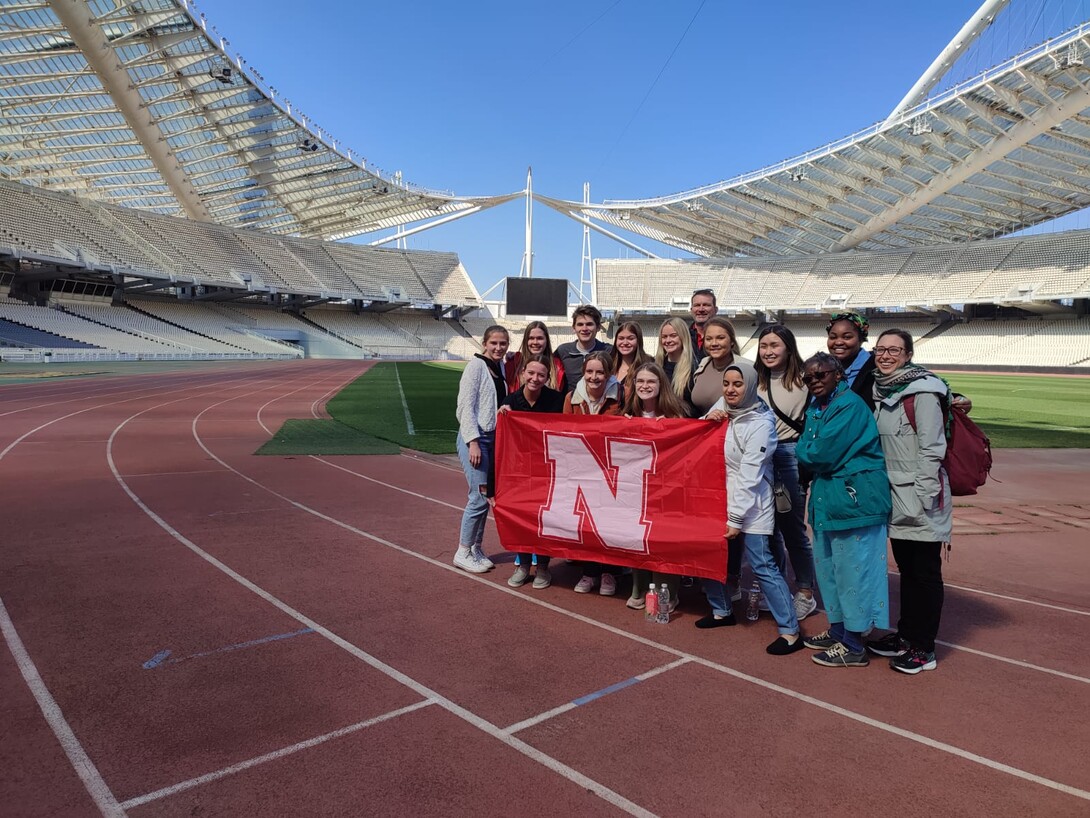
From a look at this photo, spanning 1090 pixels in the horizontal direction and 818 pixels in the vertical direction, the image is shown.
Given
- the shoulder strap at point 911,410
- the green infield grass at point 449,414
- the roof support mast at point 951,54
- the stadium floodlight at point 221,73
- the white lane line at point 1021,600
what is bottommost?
the white lane line at point 1021,600

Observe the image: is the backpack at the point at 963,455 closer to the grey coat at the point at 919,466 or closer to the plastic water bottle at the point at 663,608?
the grey coat at the point at 919,466

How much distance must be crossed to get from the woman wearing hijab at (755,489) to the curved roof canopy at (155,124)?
115ft

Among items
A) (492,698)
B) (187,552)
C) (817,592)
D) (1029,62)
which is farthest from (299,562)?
(1029,62)

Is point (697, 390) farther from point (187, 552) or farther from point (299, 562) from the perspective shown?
point (187, 552)

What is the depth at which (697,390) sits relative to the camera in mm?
4535

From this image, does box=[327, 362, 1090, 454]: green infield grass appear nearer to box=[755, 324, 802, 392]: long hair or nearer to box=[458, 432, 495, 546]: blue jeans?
box=[458, 432, 495, 546]: blue jeans

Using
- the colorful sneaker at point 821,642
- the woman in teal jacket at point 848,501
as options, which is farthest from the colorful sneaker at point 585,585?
the woman in teal jacket at point 848,501

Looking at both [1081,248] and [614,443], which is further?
[1081,248]

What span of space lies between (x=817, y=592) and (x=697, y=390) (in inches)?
70.7

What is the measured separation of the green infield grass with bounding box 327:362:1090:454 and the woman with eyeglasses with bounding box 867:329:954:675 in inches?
304

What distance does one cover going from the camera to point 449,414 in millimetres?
15711

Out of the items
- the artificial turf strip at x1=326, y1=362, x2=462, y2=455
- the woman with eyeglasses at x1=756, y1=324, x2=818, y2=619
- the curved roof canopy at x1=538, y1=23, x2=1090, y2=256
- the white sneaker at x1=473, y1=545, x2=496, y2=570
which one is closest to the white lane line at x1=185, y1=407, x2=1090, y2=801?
the white sneaker at x1=473, y1=545, x2=496, y2=570

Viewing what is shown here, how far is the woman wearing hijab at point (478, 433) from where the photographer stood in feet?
16.4

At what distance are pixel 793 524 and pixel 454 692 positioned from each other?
2.50 m
